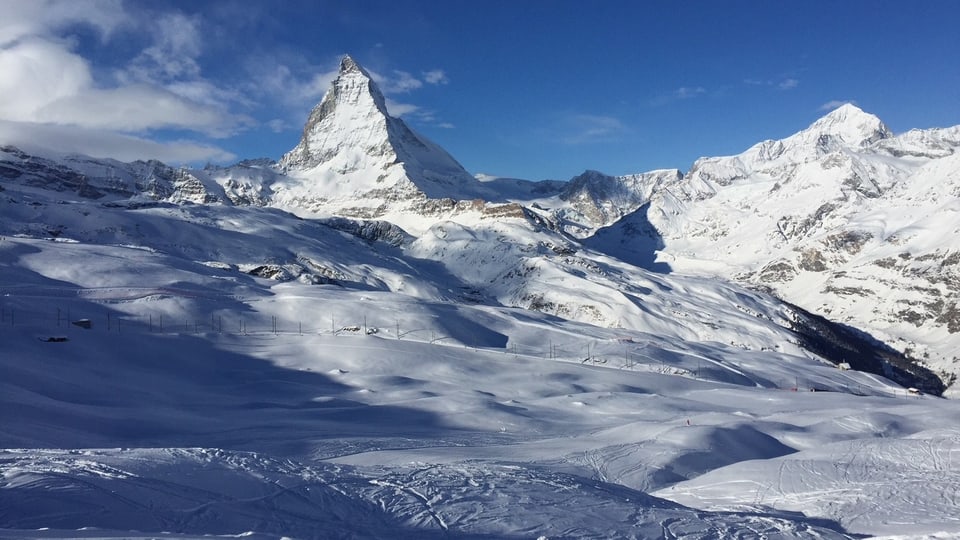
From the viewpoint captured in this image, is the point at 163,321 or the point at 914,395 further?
the point at 914,395

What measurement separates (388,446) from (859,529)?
754 inches

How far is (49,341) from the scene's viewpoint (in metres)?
49.1

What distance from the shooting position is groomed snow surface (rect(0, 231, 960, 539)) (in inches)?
664

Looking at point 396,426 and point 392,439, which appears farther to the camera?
point 396,426

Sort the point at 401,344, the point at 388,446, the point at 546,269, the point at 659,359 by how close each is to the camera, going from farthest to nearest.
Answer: the point at 546,269, the point at 659,359, the point at 401,344, the point at 388,446

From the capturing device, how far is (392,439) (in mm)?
33969

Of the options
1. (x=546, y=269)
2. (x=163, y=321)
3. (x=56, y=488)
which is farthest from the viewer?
(x=546, y=269)

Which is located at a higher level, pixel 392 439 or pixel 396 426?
pixel 392 439

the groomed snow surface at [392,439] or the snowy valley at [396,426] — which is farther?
the snowy valley at [396,426]

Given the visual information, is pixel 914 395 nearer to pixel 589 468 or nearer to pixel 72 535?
pixel 589 468

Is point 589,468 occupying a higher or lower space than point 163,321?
lower

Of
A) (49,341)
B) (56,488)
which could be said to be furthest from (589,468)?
(49,341)

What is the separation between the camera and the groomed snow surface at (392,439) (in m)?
16.9

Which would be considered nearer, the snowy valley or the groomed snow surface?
the groomed snow surface
